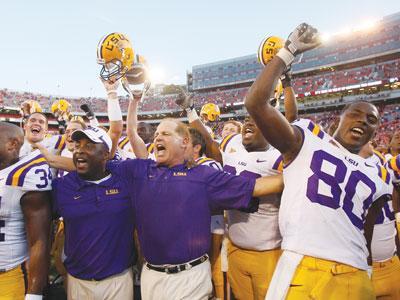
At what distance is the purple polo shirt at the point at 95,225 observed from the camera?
88.0 inches

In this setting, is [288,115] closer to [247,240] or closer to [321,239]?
[247,240]

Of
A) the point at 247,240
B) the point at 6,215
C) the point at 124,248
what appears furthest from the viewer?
the point at 247,240

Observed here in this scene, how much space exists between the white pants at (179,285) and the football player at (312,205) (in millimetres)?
533

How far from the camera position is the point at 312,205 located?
1733mm

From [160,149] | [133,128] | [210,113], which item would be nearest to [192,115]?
[133,128]

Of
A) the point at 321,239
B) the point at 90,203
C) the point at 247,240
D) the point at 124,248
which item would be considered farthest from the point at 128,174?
the point at 321,239

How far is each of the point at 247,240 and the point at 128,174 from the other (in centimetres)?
120

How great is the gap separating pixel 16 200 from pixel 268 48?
123 inches

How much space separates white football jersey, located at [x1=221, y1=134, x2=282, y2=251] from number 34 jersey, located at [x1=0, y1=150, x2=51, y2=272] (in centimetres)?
161

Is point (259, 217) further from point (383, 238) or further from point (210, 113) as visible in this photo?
point (210, 113)

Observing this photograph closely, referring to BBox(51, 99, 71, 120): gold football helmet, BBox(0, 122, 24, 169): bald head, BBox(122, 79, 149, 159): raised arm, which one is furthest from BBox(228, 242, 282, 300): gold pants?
BBox(51, 99, 71, 120): gold football helmet

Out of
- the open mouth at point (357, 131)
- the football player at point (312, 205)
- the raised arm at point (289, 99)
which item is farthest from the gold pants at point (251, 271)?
the raised arm at point (289, 99)

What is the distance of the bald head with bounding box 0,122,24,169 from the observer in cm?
221

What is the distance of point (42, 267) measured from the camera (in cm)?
218
